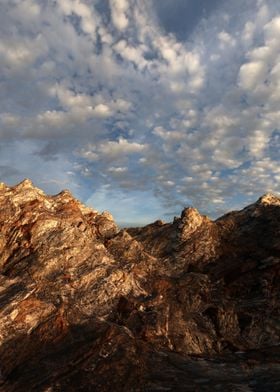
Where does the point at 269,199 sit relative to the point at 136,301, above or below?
above

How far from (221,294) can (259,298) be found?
2.96m

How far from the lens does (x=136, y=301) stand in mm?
28500

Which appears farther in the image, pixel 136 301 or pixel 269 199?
pixel 269 199

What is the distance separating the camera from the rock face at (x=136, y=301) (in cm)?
2025

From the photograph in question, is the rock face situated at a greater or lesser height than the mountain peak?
lesser

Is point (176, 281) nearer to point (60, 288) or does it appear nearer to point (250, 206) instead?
point (60, 288)

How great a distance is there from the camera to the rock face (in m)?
20.2

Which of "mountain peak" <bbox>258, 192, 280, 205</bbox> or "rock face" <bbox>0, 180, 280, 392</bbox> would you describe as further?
"mountain peak" <bbox>258, 192, 280, 205</bbox>

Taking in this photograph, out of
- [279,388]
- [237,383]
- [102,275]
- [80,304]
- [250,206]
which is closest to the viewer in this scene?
[279,388]

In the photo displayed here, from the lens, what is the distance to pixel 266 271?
109 feet

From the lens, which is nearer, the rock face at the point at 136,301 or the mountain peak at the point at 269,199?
the rock face at the point at 136,301

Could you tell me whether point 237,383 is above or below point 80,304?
below

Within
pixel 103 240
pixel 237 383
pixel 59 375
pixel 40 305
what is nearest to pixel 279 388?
pixel 237 383

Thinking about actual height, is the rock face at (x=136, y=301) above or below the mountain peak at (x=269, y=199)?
below
